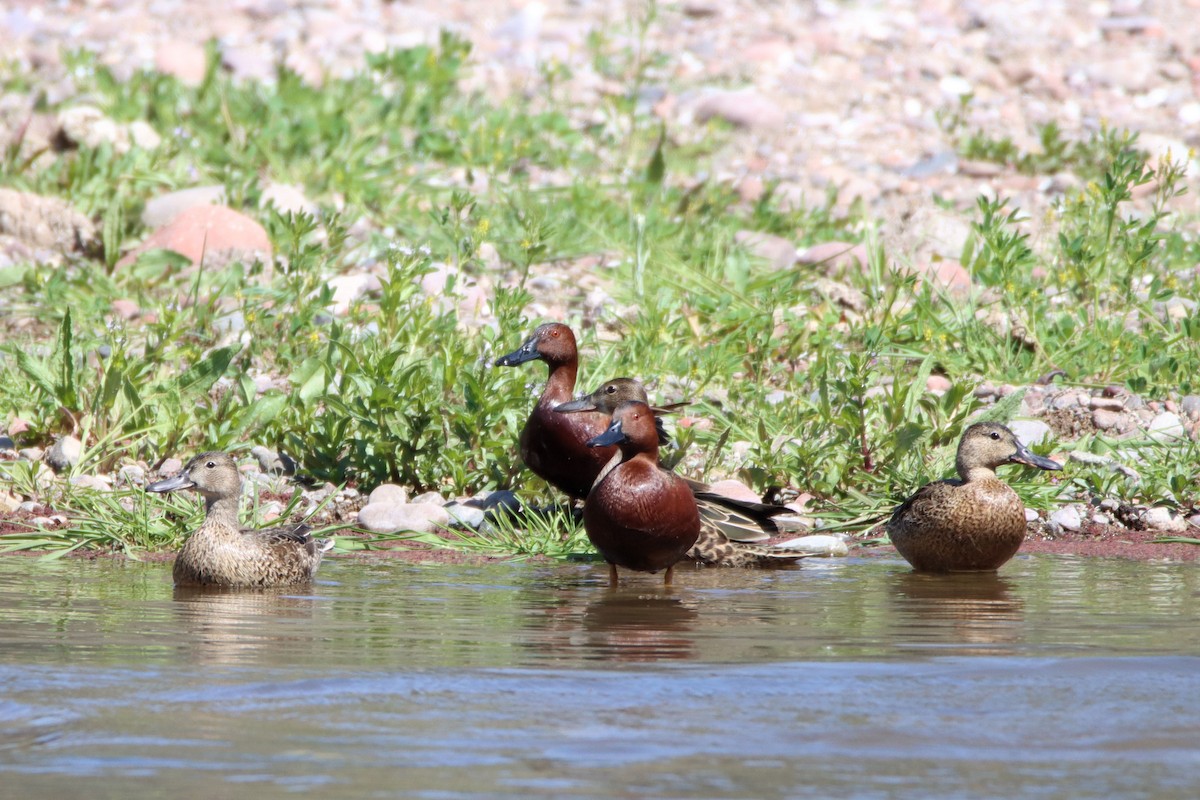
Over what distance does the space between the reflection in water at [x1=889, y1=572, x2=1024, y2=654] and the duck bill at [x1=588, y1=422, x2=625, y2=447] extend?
115 cm

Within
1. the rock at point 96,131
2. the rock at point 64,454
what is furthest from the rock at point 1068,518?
the rock at point 96,131

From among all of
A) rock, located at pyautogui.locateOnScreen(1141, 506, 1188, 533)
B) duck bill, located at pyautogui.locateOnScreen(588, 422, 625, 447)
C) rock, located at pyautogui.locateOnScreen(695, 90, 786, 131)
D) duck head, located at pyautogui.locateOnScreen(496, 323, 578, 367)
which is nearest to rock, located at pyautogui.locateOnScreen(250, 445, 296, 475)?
duck head, located at pyautogui.locateOnScreen(496, 323, 578, 367)

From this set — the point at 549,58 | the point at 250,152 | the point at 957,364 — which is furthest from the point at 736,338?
the point at 549,58

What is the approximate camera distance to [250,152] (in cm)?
1158

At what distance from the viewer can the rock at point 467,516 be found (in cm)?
734

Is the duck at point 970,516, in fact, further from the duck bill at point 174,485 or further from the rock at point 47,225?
the rock at point 47,225

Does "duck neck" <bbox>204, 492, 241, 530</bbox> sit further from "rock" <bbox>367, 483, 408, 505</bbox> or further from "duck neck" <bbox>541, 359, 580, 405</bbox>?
"duck neck" <bbox>541, 359, 580, 405</bbox>

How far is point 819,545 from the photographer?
7066mm

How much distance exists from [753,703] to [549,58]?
11180 millimetres

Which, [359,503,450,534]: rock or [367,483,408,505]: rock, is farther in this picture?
[367,483,408,505]: rock

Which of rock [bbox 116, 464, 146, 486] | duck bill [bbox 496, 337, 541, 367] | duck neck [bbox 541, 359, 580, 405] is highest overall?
duck bill [bbox 496, 337, 541, 367]

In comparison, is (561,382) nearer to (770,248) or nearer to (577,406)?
(577,406)

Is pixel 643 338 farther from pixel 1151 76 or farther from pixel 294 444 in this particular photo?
pixel 1151 76

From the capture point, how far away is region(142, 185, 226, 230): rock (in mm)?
10648
